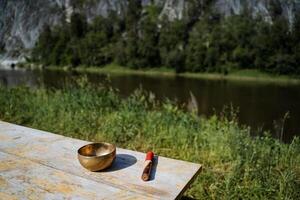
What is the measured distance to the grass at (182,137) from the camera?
133 inches

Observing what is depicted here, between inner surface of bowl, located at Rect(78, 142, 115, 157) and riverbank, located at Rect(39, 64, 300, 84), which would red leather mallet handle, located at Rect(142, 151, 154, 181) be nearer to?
inner surface of bowl, located at Rect(78, 142, 115, 157)

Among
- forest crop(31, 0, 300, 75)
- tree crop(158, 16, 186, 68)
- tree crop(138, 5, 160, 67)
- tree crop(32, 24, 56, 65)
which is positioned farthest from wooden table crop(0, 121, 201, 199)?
tree crop(32, 24, 56, 65)

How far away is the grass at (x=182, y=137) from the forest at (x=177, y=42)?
4112 centimetres

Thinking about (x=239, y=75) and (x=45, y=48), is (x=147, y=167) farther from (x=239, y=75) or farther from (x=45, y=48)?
(x=45, y=48)

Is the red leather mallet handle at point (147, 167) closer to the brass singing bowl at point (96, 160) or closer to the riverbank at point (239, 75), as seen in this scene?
the brass singing bowl at point (96, 160)

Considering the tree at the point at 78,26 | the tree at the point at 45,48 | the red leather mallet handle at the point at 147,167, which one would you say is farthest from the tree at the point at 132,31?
the red leather mallet handle at the point at 147,167

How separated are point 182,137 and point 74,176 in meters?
3.20

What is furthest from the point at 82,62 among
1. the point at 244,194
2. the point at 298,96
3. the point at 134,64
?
the point at 244,194

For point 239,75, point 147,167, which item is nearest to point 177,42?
point 239,75

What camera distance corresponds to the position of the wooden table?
1.74 meters

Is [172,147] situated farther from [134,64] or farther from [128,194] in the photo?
[134,64]

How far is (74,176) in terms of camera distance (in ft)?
6.34

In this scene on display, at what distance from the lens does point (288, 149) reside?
466 cm

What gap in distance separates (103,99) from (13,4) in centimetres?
10327
